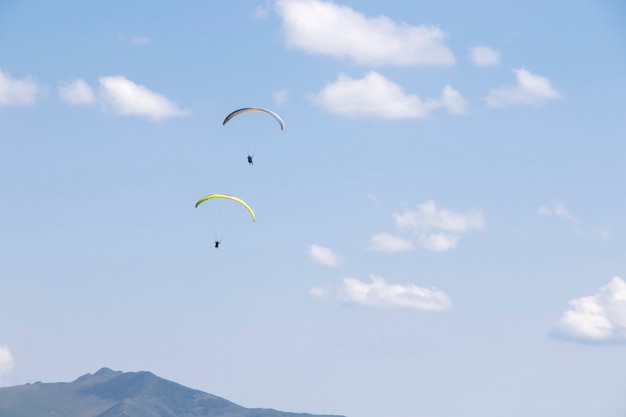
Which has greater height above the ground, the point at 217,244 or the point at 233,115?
the point at 233,115

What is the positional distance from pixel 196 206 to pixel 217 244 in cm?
537

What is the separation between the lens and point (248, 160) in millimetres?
125562

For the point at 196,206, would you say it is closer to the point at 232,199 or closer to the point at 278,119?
the point at 232,199

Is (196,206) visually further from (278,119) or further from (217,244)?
(278,119)

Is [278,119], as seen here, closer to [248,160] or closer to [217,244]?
[248,160]

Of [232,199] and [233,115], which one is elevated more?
[233,115]

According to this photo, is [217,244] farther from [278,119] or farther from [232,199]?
[278,119]

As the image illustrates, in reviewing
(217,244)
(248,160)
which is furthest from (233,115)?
(217,244)

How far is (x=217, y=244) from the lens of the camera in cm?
12138

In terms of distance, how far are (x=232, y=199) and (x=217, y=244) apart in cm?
701

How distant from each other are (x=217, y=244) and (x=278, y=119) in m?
16.4

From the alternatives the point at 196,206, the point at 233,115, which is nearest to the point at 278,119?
the point at 233,115

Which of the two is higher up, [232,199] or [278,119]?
[278,119]

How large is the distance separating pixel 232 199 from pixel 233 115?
10.1 meters
